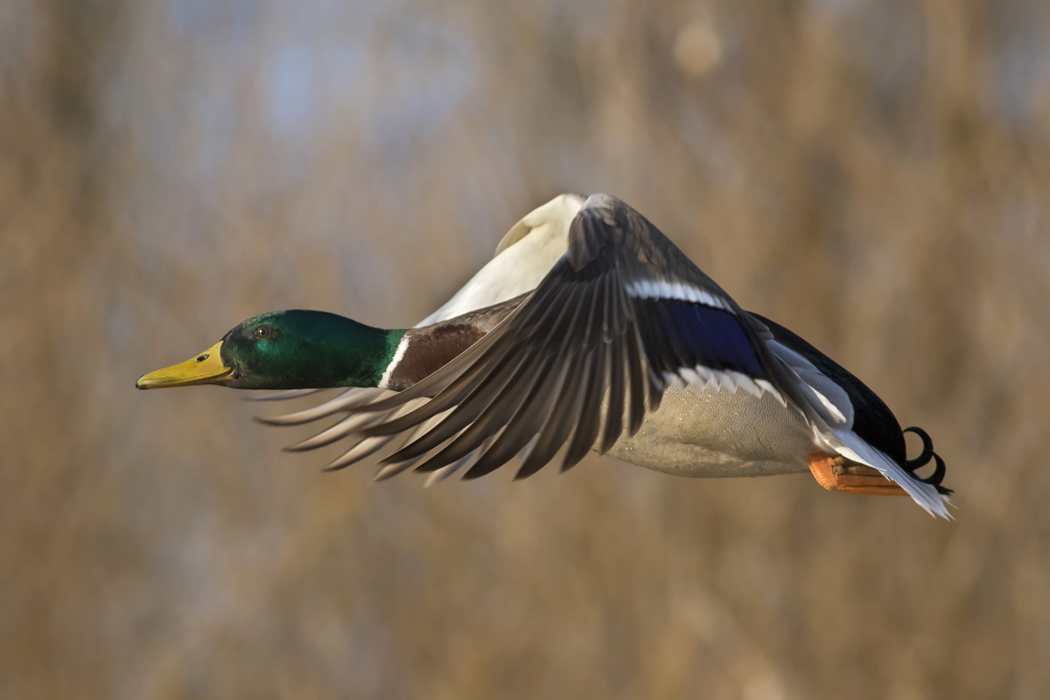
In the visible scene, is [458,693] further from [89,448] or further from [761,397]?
[761,397]

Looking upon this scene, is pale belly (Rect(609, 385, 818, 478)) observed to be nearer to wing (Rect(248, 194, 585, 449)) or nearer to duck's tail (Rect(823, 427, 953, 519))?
duck's tail (Rect(823, 427, 953, 519))

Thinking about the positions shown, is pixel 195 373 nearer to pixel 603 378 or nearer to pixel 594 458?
pixel 603 378

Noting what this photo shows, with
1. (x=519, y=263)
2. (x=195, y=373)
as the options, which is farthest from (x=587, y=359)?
(x=519, y=263)

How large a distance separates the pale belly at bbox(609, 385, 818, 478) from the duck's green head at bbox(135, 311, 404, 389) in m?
0.35

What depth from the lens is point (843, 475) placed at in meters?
1.16

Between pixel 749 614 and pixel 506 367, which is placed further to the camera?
pixel 749 614

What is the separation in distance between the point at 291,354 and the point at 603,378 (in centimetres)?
49

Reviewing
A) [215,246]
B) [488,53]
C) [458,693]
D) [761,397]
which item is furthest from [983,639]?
[215,246]

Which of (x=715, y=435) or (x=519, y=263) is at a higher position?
(x=519, y=263)

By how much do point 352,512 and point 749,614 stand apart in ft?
4.64

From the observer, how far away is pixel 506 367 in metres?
0.88

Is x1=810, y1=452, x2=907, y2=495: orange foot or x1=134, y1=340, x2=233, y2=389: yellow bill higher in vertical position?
x1=134, y1=340, x2=233, y2=389: yellow bill

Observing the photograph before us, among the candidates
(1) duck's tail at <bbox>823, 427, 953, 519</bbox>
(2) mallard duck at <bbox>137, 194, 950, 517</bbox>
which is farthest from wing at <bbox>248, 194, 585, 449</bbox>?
(1) duck's tail at <bbox>823, 427, 953, 519</bbox>

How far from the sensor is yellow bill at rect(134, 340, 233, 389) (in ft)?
3.81
